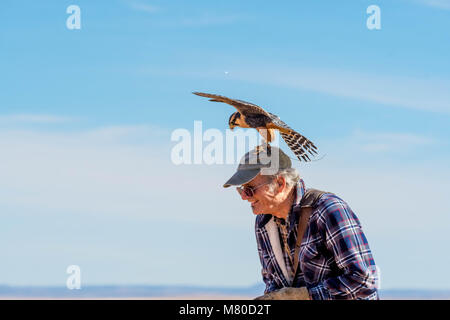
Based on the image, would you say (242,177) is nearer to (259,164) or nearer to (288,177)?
(259,164)

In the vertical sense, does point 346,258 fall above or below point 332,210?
below

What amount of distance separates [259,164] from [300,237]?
0.76m

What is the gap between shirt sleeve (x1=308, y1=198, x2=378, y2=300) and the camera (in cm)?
615

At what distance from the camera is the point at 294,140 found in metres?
8.90

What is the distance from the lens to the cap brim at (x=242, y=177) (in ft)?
Result: 22.2

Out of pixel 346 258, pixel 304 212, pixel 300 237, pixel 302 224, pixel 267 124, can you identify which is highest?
pixel 267 124

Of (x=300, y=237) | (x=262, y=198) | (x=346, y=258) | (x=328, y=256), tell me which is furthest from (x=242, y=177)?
(x=346, y=258)

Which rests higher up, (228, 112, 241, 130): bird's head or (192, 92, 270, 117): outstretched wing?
(228, 112, 241, 130): bird's head

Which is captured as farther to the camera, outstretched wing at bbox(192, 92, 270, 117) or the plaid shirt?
outstretched wing at bbox(192, 92, 270, 117)

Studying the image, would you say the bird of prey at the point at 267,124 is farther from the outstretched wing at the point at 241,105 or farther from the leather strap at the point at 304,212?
the leather strap at the point at 304,212

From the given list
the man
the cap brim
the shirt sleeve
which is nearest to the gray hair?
the man

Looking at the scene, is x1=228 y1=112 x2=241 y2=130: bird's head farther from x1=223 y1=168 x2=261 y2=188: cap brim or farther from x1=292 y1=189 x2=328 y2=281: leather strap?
x1=292 y1=189 x2=328 y2=281: leather strap
